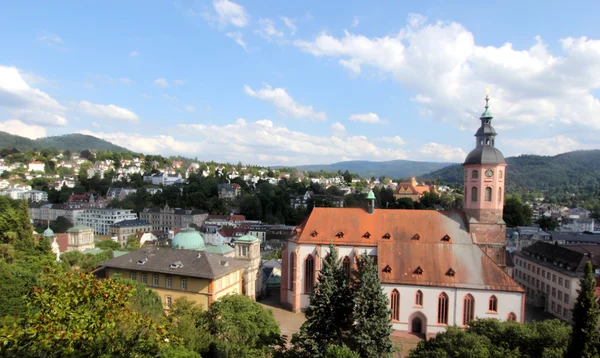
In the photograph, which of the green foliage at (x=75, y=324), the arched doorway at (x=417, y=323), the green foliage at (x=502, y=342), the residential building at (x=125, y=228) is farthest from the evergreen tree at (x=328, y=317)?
the residential building at (x=125, y=228)

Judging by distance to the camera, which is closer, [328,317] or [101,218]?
[328,317]

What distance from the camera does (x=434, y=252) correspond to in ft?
112

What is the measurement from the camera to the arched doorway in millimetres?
32906

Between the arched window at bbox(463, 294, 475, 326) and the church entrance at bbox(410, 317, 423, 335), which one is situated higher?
the arched window at bbox(463, 294, 475, 326)

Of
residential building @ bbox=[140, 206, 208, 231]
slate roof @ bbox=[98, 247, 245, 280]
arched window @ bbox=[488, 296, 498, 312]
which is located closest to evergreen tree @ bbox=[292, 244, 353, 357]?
slate roof @ bbox=[98, 247, 245, 280]

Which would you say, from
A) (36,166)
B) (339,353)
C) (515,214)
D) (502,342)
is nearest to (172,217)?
(515,214)

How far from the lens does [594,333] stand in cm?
1670

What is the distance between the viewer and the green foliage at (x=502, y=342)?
18906 mm

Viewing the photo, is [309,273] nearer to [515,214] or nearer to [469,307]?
A: [469,307]

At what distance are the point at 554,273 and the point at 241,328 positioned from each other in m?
36.7

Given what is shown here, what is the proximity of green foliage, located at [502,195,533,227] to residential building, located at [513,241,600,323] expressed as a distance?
5322cm

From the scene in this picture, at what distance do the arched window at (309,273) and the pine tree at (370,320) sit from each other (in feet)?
55.3

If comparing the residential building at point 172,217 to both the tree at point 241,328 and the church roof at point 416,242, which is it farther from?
the tree at point 241,328

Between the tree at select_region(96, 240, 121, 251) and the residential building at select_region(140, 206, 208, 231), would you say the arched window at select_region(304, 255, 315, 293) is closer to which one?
the tree at select_region(96, 240, 121, 251)
